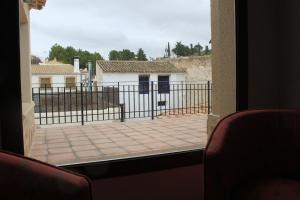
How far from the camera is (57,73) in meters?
6.42

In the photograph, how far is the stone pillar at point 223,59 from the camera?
2.08 metres

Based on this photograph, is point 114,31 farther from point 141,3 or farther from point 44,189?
point 44,189

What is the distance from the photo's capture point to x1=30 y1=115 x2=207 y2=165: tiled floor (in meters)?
2.75

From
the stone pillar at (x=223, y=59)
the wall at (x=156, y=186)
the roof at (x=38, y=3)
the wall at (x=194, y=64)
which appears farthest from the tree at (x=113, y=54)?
the wall at (x=156, y=186)

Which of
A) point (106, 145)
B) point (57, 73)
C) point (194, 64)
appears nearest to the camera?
point (106, 145)

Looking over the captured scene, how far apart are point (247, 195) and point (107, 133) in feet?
9.96

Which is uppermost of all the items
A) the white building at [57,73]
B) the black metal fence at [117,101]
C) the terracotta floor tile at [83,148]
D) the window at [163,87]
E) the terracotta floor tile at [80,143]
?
the white building at [57,73]

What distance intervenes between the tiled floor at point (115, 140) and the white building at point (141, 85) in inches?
50.0

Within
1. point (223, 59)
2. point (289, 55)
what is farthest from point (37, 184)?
point (289, 55)

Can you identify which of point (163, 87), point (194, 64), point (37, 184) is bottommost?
point (37, 184)

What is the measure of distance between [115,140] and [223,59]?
6.14 ft

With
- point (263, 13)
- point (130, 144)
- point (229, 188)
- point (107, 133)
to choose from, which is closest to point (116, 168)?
point (229, 188)

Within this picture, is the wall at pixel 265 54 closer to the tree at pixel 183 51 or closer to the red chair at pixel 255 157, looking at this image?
the red chair at pixel 255 157

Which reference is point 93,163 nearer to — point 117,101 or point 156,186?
point 156,186
